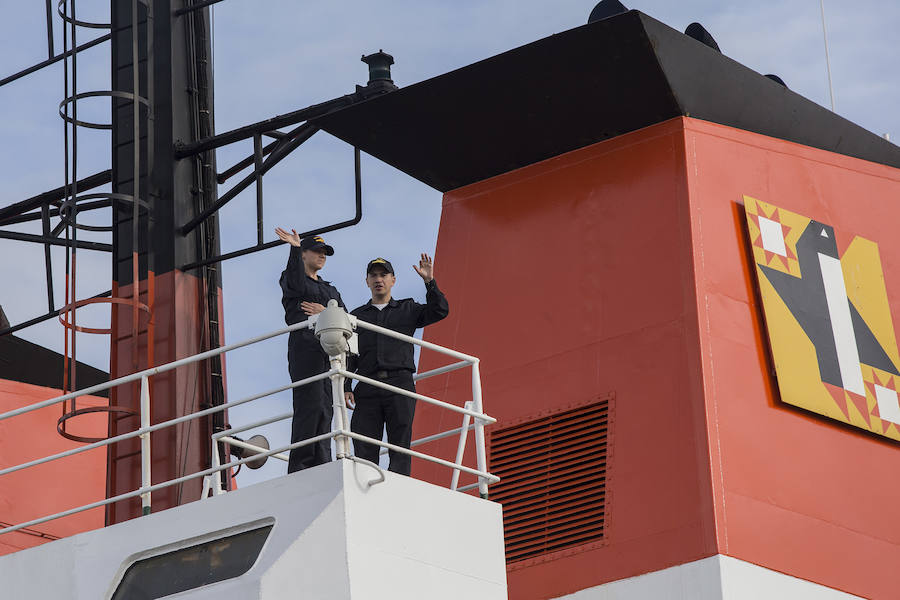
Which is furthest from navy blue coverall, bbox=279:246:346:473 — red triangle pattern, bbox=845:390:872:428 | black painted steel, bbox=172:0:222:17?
black painted steel, bbox=172:0:222:17

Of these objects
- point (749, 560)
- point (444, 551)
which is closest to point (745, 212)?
point (749, 560)

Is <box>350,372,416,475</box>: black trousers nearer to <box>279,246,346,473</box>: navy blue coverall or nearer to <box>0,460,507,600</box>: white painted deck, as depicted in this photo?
<box>279,246,346,473</box>: navy blue coverall

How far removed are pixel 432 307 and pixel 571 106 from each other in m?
4.27

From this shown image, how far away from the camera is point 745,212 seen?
15.0 m

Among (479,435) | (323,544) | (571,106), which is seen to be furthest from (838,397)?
(323,544)

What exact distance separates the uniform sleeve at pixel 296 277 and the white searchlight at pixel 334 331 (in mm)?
1046

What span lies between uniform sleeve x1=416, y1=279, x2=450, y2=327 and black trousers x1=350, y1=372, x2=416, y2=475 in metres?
0.47

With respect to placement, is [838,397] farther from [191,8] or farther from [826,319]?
[191,8]

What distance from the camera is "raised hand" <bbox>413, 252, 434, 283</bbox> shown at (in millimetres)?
11680

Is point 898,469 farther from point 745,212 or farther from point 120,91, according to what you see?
point 120,91

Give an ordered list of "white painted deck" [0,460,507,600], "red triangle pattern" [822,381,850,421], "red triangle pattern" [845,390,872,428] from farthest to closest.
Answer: "red triangle pattern" [845,390,872,428], "red triangle pattern" [822,381,850,421], "white painted deck" [0,460,507,600]

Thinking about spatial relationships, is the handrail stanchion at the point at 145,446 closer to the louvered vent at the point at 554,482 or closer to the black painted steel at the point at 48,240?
the louvered vent at the point at 554,482

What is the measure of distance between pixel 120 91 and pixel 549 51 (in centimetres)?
488

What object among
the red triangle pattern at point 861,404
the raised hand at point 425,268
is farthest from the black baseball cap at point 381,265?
the red triangle pattern at point 861,404
